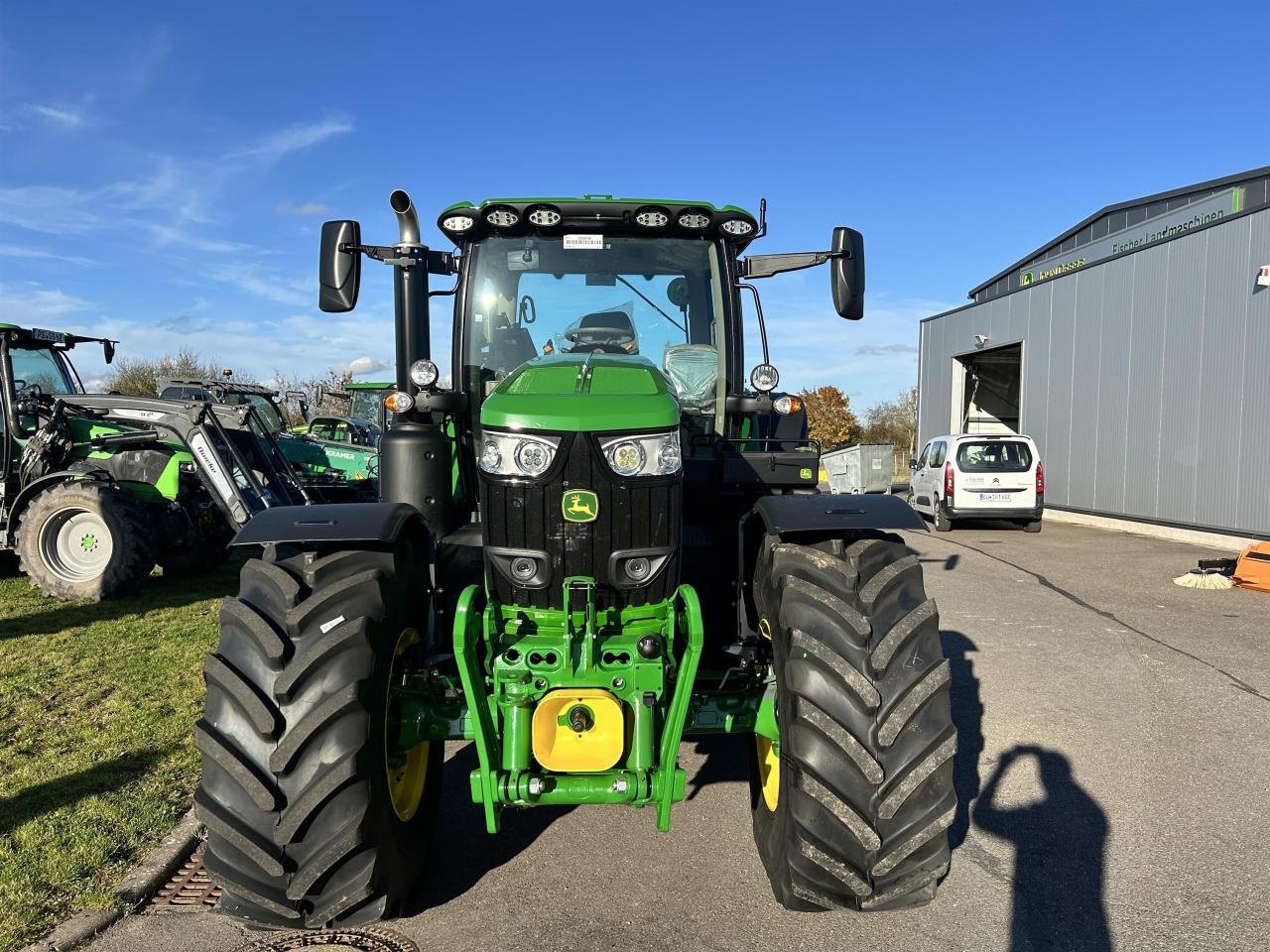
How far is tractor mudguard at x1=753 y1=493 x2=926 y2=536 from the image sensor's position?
3.20 m

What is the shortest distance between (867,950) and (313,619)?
6.96 feet

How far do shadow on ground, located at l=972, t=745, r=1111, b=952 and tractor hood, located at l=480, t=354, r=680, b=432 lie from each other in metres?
2.17

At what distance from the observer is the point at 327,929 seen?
10.3 ft

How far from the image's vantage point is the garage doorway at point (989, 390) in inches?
957

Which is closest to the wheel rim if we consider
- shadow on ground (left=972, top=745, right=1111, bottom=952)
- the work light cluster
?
the work light cluster

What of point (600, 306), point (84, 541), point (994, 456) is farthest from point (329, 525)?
point (994, 456)

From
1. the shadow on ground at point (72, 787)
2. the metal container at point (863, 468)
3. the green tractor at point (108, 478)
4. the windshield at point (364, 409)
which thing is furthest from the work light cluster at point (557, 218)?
the windshield at point (364, 409)

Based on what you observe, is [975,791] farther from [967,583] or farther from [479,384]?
[967,583]

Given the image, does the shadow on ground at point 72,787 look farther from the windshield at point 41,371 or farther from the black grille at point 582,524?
the windshield at point 41,371

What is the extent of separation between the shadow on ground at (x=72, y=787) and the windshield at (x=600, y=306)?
8.18 ft

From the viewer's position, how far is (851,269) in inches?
Answer: 172

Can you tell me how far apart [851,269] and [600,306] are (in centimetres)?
123

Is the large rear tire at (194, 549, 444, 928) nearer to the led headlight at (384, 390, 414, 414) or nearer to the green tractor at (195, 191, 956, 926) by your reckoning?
the green tractor at (195, 191, 956, 926)

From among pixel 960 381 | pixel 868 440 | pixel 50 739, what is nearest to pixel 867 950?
pixel 50 739
